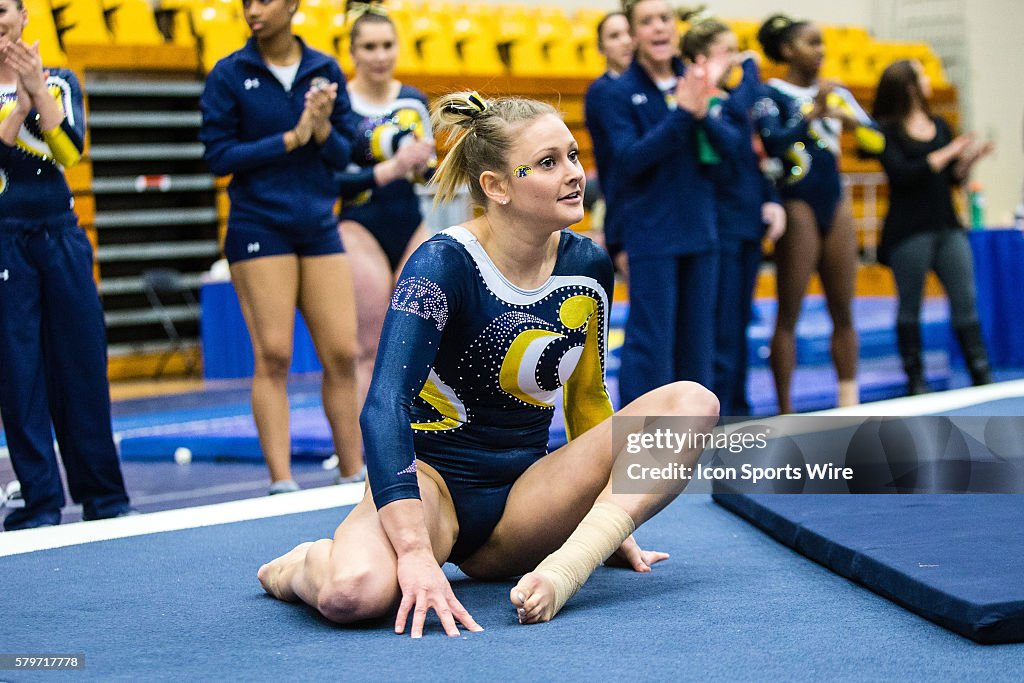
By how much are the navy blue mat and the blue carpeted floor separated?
36mm

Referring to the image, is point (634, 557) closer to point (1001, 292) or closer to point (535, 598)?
point (535, 598)

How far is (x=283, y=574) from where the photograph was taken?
2240 mm

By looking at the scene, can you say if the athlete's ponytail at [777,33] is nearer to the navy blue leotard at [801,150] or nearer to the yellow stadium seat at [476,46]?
the navy blue leotard at [801,150]

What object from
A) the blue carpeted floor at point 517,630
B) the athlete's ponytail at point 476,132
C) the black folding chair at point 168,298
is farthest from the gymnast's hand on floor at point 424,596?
the black folding chair at point 168,298

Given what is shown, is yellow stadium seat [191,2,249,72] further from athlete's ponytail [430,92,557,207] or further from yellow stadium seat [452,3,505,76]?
athlete's ponytail [430,92,557,207]

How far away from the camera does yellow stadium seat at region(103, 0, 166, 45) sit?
8.85 metres

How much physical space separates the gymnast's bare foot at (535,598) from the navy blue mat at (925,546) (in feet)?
1.95

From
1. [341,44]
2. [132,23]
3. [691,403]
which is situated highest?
[132,23]

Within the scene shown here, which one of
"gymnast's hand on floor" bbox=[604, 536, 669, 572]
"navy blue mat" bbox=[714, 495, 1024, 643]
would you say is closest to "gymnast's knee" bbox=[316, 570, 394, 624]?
"gymnast's hand on floor" bbox=[604, 536, 669, 572]

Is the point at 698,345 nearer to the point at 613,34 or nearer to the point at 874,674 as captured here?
the point at 613,34

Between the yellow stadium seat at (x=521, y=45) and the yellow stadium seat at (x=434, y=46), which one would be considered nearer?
the yellow stadium seat at (x=434, y=46)

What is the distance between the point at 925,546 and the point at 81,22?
7.86 meters

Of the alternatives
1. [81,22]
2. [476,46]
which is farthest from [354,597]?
[476,46]

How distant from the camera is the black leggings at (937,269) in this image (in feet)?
18.9
